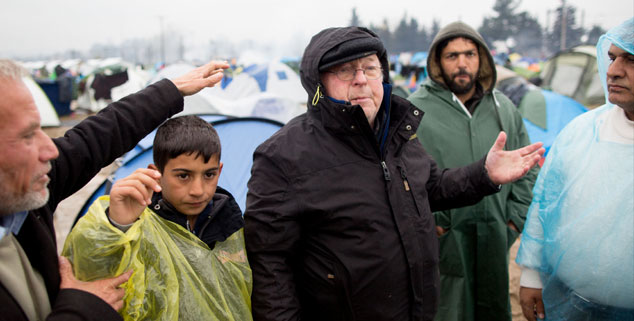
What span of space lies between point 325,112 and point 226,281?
2.44 ft

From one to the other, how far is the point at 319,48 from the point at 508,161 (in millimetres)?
1045

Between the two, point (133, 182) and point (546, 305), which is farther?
point (546, 305)

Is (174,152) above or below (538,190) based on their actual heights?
above

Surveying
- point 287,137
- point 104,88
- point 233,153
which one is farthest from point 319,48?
point 104,88

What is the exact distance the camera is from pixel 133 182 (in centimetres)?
120

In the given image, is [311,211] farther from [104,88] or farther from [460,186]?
[104,88]

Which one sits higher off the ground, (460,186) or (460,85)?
(460,85)

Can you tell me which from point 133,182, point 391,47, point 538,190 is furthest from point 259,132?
point 391,47

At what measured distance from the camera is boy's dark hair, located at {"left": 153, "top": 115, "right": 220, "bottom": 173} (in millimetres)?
1698

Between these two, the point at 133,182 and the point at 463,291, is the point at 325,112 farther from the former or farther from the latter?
the point at 463,291

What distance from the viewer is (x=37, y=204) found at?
3.48 feet

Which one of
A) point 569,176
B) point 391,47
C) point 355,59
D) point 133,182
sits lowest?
point 391,47

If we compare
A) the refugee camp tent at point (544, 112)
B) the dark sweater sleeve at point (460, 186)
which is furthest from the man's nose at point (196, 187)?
the refugee camp tent at point (544, 112)

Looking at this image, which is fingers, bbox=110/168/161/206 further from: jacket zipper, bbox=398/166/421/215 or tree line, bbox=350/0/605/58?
tree line, bbox=350/0/605/58
